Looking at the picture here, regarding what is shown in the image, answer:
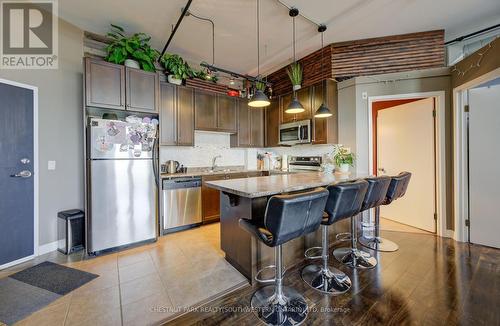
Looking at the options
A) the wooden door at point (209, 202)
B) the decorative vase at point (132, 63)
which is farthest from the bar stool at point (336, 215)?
the decorative vase at point (132, 63)

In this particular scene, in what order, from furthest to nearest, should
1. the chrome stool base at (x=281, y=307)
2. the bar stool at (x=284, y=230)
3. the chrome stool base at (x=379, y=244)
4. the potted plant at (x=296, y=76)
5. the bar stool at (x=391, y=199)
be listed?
the potted plant at (x=296, y=76) < the chrome stool base at (x=379, y=244) < the bar stool at (x=391, y=199) < the chrome stool base at (x=281, y=307) < the bar stool at (x=284, y=230)

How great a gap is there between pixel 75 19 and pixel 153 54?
3.37 ft

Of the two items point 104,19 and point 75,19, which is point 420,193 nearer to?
point 104,19

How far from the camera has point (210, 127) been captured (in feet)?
13.9

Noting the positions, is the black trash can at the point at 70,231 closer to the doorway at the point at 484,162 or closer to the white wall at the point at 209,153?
the white wall at the point at 209,153

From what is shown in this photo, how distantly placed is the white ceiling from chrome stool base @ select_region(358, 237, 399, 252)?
3.13 metres

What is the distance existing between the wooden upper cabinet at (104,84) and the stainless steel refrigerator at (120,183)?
0.29 meters

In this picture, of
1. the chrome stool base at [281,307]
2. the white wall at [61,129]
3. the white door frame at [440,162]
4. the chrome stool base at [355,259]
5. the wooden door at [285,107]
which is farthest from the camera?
the wooden door at [285,107]

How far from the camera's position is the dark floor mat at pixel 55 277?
2.05 metres

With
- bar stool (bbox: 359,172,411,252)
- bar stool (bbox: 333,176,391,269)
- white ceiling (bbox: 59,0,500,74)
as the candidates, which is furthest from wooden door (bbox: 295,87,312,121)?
bar stool (bbox: 333,176,391,269)

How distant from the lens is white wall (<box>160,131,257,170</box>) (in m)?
4.14

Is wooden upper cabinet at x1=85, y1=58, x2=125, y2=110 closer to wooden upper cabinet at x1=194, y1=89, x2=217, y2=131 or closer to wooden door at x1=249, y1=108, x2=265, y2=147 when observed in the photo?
wooden upper cabinet at x1=194, y1=89, x2=217, y2=131

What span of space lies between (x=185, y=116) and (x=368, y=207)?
3.27 m

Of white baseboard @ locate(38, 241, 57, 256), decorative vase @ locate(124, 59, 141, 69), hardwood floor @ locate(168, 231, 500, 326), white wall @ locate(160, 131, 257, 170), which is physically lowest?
hardwood floor @ locate(168, 231, 500, 326)
